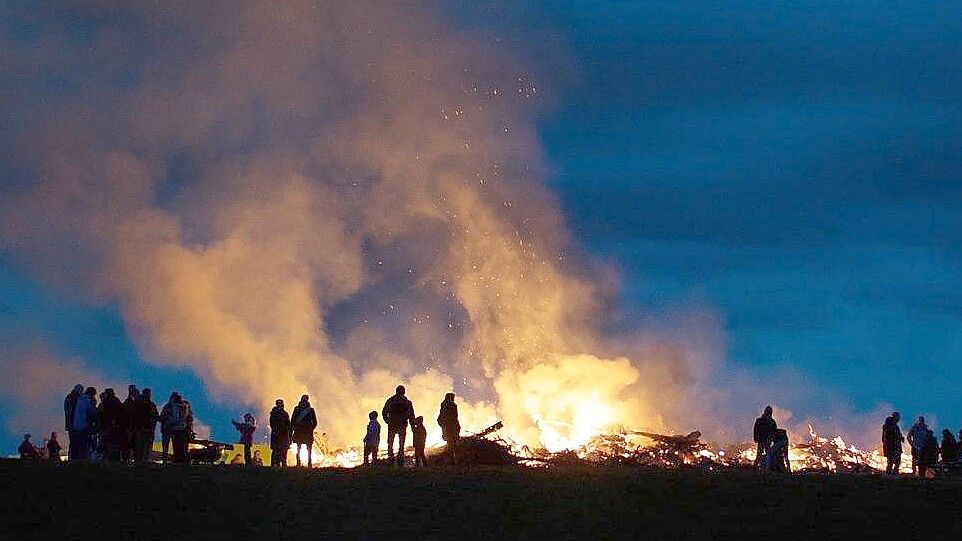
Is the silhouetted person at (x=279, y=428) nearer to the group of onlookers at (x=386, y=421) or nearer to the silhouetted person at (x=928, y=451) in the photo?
the group of onlookers at (x=386, y=421)

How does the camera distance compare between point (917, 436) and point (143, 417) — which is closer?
point (143, 417)

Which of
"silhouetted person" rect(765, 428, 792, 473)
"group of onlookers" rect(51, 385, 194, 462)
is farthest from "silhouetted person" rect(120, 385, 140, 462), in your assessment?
"silhouetted person" rect(765, 428, 792, 473)

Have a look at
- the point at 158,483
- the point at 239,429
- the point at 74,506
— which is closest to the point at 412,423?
the point at 239,429

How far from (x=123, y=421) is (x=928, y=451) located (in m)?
21.2

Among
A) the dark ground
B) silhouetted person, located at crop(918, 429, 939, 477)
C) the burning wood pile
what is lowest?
the dark ground

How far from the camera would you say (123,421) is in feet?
132

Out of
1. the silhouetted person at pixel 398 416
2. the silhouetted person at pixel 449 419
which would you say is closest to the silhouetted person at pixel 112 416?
the silhouetted person at pixel 398 416

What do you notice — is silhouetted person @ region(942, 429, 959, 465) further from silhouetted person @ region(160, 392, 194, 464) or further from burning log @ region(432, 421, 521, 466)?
silhouetted person @ region(160, 392, 194, 464)

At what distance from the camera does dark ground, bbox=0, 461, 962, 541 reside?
30.4 metres

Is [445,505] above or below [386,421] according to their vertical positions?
below

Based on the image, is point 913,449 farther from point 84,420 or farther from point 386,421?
point 84,420

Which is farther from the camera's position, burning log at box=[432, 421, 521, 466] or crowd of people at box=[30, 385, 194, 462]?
burning log at box=[432, 421, 521, 466]

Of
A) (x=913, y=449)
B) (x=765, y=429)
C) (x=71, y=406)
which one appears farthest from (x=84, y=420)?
(x=913, y=449)

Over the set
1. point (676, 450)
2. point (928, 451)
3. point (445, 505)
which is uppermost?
point (676, 450)
